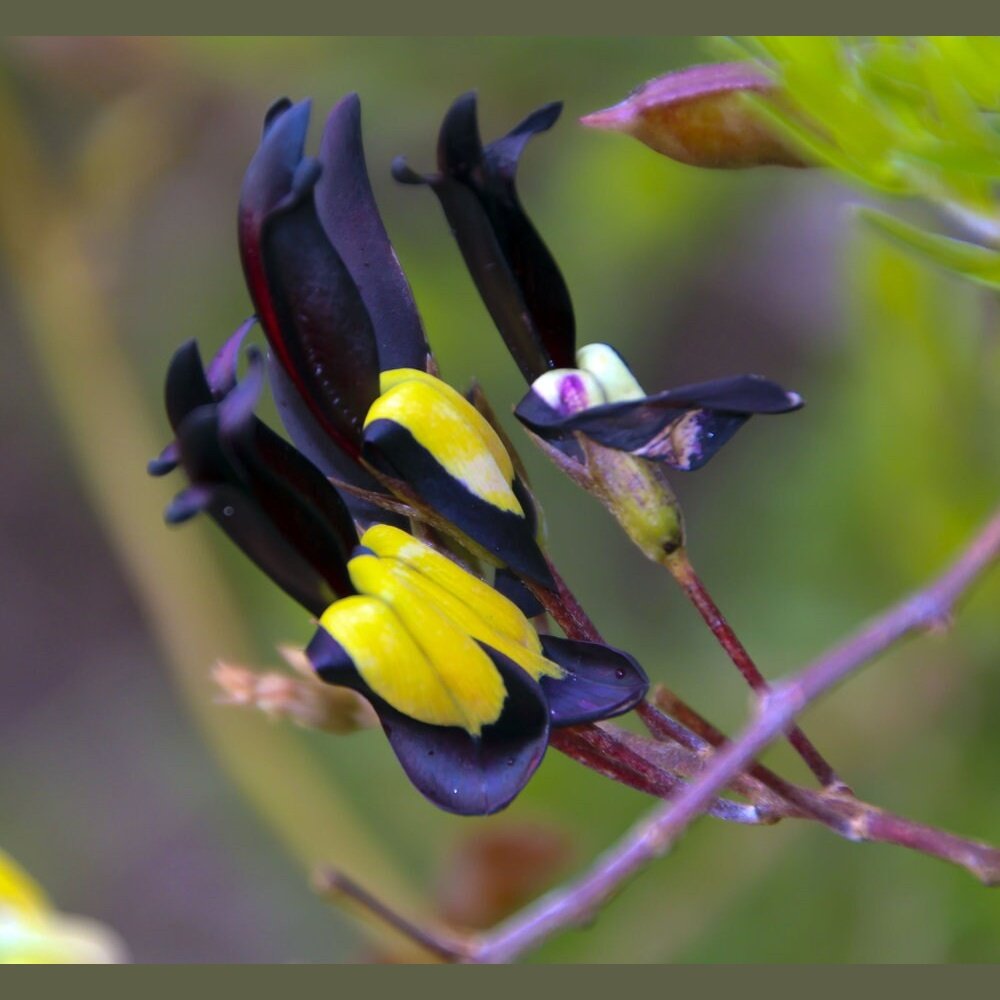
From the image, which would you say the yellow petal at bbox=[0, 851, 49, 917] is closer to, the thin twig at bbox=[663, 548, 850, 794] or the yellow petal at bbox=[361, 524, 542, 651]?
the yellow petal at bbox=[361, 524, 542, 651]

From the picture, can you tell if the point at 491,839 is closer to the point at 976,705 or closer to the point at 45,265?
the point at 976,705

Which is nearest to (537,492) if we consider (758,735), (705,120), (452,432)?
(705,120)

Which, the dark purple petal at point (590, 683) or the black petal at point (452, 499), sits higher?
the black petal at point (452, 499)

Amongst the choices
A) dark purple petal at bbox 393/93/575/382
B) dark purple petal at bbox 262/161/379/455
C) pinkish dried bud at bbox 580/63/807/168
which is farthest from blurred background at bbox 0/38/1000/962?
dark purple petal at bbox 262/161/379/455

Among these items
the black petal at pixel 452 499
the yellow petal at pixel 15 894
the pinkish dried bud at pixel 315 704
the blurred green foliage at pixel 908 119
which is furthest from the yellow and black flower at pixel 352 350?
the yellow petal at pixel 15 894

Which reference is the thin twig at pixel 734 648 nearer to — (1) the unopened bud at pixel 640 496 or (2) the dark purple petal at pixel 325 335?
(1) the unopened bud at pixel 640 496

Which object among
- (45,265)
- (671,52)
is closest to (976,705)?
→ (671,52)
